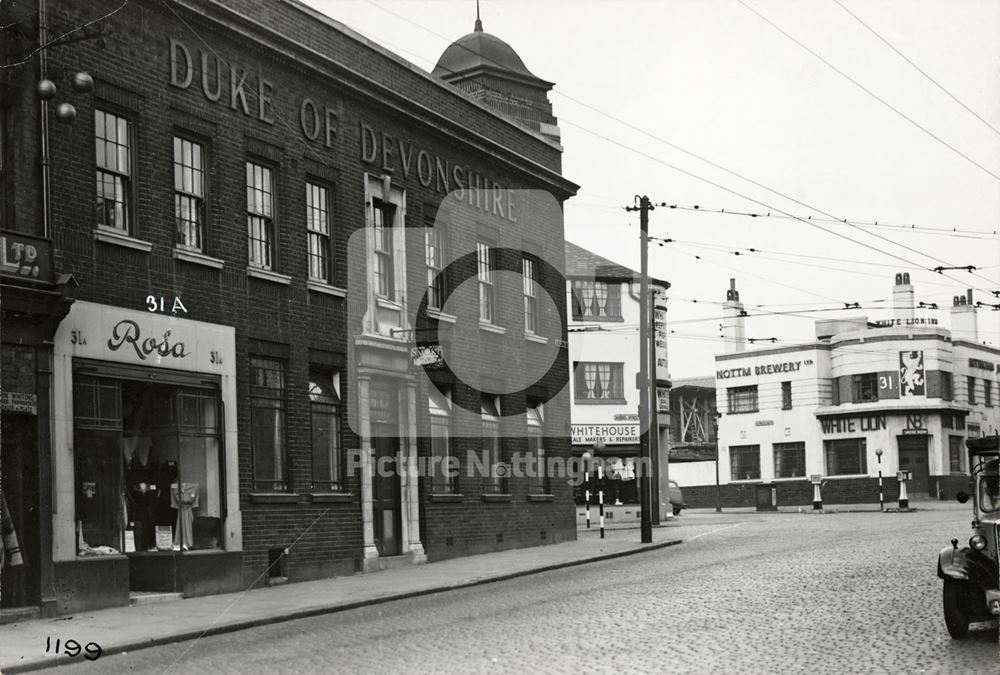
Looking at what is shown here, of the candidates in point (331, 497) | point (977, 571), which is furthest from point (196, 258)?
point (977, 571)

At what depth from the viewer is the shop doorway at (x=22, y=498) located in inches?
631

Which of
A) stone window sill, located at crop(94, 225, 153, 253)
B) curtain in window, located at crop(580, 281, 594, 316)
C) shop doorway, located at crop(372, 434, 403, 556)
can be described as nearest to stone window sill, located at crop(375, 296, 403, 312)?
shop doorway, located at crop(372, 434, 403, 556)

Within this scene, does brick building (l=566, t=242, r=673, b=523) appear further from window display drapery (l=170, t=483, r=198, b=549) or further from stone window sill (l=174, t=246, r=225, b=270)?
window display drapery (l=170, t=483, r=198, b=549)

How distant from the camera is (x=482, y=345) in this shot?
28328 mm

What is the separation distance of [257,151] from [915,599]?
40.8 feet

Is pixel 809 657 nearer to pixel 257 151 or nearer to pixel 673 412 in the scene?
pixel 257 151

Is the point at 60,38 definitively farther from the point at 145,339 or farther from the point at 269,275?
the point at 269,275

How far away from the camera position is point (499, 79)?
3388 cm

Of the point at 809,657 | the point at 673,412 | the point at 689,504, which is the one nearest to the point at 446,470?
the point at 809,657

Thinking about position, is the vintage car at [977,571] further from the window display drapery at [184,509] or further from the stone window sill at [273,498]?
the stone window sill at [273,498]

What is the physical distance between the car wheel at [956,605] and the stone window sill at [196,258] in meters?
11.9

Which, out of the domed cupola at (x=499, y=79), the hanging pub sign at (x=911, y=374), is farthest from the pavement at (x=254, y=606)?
the hanging pub sign at (x=911, y=374)

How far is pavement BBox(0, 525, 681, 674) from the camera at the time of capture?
13.9m

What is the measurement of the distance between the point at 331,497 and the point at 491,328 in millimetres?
7245
